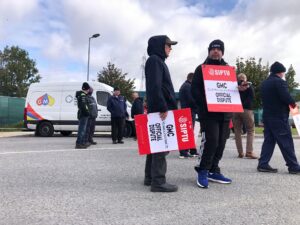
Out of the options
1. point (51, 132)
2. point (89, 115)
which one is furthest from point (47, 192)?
point (51, 132)

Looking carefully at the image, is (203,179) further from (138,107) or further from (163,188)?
(138,107)

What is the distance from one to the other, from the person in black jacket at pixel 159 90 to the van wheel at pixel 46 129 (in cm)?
1185

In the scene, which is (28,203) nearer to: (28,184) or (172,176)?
(28,184)

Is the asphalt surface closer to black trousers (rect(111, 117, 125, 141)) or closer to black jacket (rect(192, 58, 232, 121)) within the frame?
black jacket (rect(192, 58, 232, 121))

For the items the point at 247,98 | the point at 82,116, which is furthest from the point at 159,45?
the point at 82,116

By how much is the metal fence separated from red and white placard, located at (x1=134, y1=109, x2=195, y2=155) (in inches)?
875

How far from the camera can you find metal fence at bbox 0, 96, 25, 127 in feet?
83.5

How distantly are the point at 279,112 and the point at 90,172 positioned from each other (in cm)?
315

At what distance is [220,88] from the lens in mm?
5414

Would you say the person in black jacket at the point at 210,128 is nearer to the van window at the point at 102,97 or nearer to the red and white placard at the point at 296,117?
the red and white placard at the point at 296,117

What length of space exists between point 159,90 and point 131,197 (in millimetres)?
1290

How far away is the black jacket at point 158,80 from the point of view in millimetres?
4812

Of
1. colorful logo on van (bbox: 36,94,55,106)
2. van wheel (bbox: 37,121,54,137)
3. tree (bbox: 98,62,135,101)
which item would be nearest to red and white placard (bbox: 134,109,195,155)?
van wheel (bbox: 37,121,54,137)

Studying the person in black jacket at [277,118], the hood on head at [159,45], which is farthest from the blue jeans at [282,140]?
the hood on head at [159,45]
